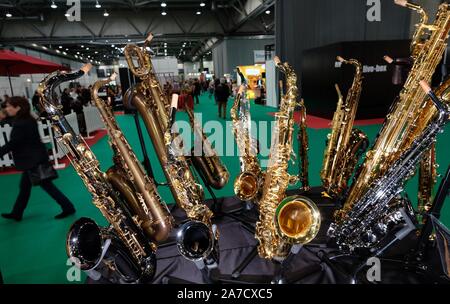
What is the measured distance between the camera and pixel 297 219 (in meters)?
1.86

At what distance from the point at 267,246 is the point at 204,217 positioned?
1.73 feet

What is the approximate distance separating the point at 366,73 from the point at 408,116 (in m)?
8.12

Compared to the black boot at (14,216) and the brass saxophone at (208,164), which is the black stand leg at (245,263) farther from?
the black boot at (14,216)

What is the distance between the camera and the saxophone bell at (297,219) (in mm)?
1724

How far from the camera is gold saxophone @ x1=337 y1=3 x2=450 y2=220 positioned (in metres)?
1.94

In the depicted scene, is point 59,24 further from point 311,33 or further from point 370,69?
point 370,69

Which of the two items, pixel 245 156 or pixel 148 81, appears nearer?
pixel 148 81

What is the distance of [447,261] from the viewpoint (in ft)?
5.37

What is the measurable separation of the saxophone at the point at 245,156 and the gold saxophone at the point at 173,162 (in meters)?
0.48

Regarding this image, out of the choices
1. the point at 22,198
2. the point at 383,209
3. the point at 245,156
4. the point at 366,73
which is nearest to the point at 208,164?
the point at 245,156

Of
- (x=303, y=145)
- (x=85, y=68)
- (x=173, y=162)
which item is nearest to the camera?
(x=85, y=68)

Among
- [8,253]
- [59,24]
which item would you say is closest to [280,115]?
[8,253]

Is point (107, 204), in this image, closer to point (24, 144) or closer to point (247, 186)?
point (247, 186)

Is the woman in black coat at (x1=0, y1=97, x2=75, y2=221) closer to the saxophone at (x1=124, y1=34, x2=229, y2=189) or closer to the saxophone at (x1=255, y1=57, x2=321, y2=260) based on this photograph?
the saxophone at (x1=124, y1=34, x2=229, y2=189)
